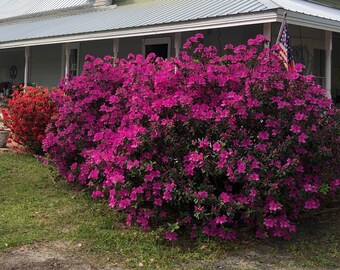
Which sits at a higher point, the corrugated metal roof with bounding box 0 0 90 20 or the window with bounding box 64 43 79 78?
the corrugated metal roof with bounding box 0 0 90 20

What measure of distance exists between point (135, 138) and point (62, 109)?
8.18 feet

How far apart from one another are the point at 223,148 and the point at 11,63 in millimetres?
18948

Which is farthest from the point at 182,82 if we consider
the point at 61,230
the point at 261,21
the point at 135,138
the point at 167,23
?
the point at 167,23

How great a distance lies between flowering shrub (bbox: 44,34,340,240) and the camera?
4668mm

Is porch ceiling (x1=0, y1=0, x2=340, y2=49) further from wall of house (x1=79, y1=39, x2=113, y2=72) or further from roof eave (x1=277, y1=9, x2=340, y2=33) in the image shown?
wall of house (x1=79, y1=39, x2=113, y2=72)

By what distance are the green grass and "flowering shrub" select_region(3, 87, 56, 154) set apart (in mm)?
3069

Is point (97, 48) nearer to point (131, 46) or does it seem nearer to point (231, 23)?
point (131, 46)

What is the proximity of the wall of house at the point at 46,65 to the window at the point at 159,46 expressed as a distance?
4702mm

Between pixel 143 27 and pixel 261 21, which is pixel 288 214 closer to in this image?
pixel 261 21

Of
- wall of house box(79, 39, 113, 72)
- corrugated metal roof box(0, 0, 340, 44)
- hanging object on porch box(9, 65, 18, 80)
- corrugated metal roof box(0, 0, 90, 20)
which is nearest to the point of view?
corrugated metal roof box(0, 0, 340, 44)

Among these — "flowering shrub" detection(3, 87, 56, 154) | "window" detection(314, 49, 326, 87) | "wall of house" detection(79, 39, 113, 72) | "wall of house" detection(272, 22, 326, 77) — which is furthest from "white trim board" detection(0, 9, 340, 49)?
"window" detection(314, 49, 326, 87)

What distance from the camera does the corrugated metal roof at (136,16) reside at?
10453 mm

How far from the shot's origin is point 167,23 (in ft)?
35.4

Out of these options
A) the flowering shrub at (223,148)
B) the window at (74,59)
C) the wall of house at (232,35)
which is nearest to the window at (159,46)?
the wall of house at (232,35)
